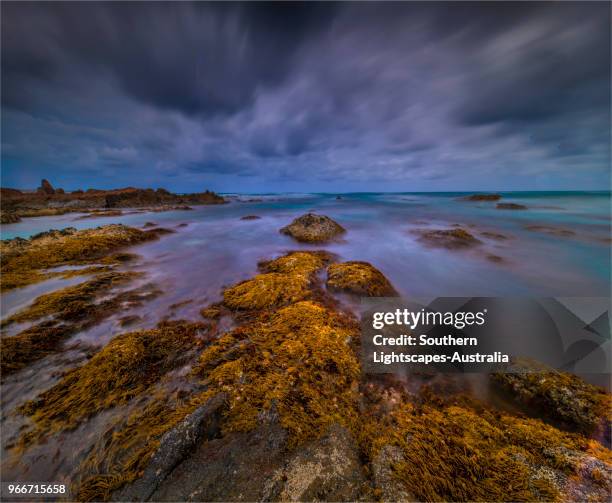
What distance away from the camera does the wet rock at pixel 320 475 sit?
196 cm

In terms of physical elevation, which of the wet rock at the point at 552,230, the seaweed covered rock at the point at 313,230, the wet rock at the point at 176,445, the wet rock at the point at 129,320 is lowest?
the wet rock at the point at 176,445

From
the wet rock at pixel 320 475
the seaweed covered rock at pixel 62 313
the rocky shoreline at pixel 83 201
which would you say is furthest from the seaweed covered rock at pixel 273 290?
the rocky shoreline at pixel 83 201

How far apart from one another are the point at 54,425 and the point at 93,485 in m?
1.07

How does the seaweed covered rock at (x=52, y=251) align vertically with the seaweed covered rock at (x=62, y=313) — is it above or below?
above

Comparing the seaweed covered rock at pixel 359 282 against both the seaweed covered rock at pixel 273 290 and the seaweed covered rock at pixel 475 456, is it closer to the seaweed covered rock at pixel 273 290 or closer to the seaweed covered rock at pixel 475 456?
the seaweed covered rock at pixel 273 290

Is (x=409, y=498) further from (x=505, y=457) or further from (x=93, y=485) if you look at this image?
(x=93, y=485)

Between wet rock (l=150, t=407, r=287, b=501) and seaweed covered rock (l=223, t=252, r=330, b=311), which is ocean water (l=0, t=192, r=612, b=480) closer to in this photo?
seaweed covered rock (l=223, t=252, r=330, b=311)

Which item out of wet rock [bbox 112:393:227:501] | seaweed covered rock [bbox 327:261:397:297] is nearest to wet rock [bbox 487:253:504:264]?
seaweed covered rock [bbox 327:261:397:297]

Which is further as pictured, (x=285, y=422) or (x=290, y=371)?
(x=290, y=371)

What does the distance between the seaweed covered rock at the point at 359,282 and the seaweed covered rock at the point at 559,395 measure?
112 inches

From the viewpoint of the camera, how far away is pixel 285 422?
8.32 feet

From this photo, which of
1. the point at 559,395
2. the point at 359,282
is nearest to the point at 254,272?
the point at 359,282

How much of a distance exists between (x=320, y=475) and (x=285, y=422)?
609 millimetres

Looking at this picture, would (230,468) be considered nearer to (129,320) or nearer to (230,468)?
Result: (230,468)
